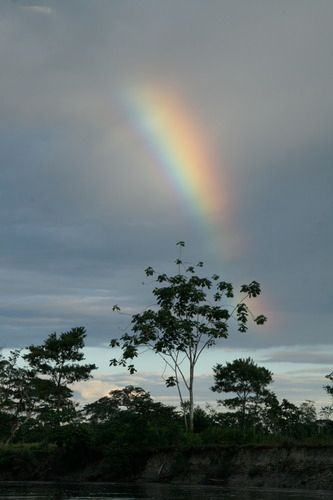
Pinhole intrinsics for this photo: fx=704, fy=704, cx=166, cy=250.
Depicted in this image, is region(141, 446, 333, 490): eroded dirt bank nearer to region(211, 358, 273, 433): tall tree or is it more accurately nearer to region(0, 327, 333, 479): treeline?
region(0, 327, 333, 479): treeline

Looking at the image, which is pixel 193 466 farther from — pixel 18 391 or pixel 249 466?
pixel 18 391

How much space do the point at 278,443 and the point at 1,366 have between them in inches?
2121

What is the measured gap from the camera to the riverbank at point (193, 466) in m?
46.3

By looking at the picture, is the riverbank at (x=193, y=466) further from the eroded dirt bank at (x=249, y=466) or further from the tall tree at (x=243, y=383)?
the tall tree at (x=243, y=383)

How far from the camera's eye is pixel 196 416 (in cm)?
6231

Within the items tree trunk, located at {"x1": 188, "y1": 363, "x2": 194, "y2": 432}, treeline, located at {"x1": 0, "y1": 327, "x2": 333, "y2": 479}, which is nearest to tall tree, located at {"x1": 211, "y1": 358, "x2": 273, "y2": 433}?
treeline, located at {"x1": 0, "y1": 327, "x2": 333, "y2": 479}

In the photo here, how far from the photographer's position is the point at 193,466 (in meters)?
52.4

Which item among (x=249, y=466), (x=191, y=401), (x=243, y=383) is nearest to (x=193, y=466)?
(x=249, y=466)

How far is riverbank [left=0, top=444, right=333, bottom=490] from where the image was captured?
4628cm

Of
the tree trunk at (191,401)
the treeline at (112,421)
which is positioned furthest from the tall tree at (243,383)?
the tree trunk at (191,401)

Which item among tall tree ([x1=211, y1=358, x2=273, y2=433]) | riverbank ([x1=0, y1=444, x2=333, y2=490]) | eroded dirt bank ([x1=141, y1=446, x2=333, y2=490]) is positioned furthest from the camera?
tall tree ([x1=211, y1=358, x2=273, y2=433])

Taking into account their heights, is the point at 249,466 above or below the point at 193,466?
below

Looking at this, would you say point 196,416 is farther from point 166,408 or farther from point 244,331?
point 244,331

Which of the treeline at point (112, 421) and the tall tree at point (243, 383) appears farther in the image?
the tall tree at point (243, 383)
